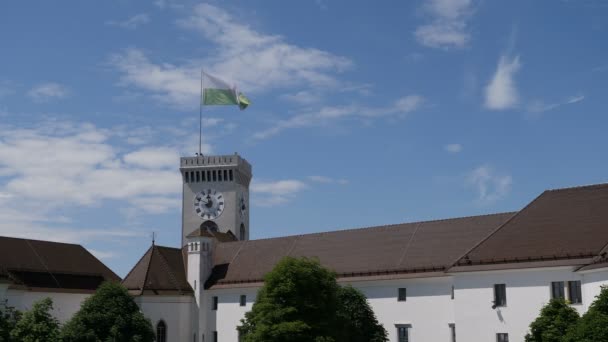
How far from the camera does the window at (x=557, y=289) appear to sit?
42875mm

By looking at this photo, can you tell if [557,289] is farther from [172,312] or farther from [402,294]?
[172,312]

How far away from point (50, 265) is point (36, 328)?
1244 centimetres

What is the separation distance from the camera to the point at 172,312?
62062 mm

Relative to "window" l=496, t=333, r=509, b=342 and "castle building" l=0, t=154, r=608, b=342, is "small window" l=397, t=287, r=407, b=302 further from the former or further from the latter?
"window" l=496, t=333, r=509, b=342

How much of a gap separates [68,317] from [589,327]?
4192cm

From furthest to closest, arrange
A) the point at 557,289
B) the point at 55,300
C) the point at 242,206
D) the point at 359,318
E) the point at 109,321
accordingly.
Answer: the point at 242,206 → the point at 55,300 → the point at 109,321 → the point at 359,318 → the point at 557,289

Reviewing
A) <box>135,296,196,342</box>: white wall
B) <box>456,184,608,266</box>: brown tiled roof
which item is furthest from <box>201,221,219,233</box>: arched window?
<box>456,184,608,266</box>: brown tiled roof

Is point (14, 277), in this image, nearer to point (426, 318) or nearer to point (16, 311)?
point (16, 311)

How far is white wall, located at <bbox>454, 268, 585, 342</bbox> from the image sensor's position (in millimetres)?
43438

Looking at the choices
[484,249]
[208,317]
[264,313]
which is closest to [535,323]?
[484,249]

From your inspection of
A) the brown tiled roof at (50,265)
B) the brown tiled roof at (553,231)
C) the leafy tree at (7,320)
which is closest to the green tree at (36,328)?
the leafy tree at (7,320)

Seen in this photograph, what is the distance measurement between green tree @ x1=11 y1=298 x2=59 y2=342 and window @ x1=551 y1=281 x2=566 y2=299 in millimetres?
31160

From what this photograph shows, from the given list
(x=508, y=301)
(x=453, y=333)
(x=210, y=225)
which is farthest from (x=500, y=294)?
(x=210, y=225)

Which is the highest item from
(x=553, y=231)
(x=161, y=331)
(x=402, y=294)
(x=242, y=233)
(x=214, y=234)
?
(x=242, y=233)
